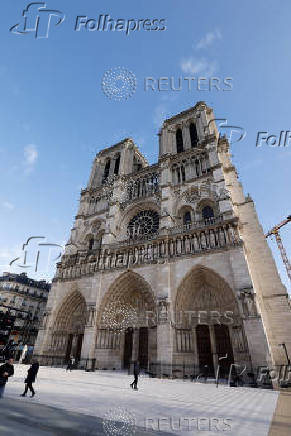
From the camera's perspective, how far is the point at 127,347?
658 inches

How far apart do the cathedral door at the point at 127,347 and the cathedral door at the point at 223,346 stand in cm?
635

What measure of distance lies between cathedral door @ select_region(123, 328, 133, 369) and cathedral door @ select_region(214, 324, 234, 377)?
6.35m

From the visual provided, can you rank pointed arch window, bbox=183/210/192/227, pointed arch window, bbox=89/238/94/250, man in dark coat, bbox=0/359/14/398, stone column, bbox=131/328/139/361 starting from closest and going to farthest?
man in dark coat, bbox=0/359/14/398 → stone column, bbox=131/328/139/361 → pointed arch window, bbox=183/210/192/227 → pointed arch window, bbox=89/238/94/250

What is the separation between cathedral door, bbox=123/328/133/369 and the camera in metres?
16.2

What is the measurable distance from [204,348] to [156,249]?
7.16 m

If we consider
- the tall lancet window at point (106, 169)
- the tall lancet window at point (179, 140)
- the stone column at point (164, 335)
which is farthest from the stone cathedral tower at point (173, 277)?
the tall lancet window at point (106, 169)

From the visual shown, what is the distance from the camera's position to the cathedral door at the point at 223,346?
1322 centimetres

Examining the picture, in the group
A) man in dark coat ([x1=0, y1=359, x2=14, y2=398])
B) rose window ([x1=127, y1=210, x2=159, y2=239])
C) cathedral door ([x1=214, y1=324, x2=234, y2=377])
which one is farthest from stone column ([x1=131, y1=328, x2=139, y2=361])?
man in dark coat ([x1=0, y1=359, x2=14, y2=398])

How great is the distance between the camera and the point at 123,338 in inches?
667

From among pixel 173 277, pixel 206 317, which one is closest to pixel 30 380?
pixel 173 277

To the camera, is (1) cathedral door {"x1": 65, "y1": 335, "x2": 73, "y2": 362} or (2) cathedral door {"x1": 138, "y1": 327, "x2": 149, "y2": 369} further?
(1) cathedral door {"x1": 65, "y1": 335, "x2": 73, "y2": 362}

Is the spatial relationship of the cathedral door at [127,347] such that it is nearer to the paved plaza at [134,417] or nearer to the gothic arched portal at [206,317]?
the gothic arched portal at [206,317]

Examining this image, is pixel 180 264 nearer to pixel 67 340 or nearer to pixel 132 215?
pixel 132 215

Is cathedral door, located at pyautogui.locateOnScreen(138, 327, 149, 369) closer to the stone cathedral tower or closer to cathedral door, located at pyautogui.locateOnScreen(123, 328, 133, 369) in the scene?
the stone cathedral tower
